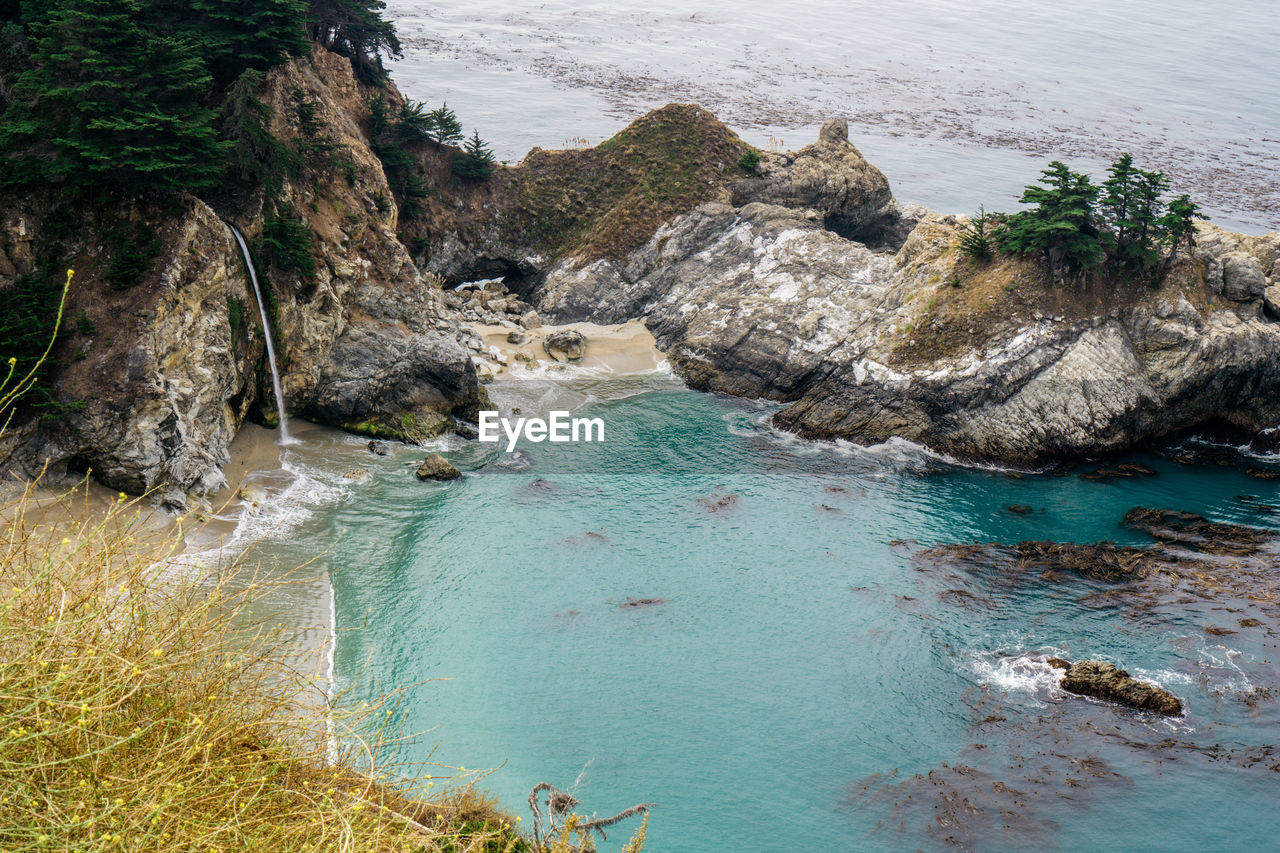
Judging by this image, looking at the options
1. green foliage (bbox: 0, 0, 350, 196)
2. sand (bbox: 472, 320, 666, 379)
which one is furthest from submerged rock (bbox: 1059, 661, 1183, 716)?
green foliage (bbox: 0, 0, 350, 196)

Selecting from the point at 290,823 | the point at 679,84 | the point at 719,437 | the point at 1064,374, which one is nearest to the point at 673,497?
the point at 719,437

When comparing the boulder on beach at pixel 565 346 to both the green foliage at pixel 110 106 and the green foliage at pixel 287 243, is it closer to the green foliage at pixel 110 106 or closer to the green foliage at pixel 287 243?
the green foliage at pixel 287 243

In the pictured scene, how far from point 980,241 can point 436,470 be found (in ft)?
100

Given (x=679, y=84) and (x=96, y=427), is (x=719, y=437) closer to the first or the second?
(x=96, y=427)

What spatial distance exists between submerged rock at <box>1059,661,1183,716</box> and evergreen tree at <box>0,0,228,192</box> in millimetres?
35512

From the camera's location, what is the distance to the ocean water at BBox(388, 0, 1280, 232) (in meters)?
88.4

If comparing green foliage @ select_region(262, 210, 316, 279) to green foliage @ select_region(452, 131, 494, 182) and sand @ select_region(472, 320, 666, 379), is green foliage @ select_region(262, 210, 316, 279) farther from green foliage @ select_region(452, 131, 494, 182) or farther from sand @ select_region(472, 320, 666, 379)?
green foliage @ select_region(452, 131, 494, 182)

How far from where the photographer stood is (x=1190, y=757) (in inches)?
1030

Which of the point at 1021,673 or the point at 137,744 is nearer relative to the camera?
the point at 137,744

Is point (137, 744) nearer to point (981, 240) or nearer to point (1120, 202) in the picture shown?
point (981, 240)

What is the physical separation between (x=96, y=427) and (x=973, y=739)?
30.7 m

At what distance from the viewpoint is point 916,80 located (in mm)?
→ 119750

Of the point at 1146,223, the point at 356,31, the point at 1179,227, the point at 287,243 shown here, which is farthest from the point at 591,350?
the point at 1179,227

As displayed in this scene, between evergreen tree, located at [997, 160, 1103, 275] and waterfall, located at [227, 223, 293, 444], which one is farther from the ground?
evergreen tree, located at [997, 160, 1103, 275]
